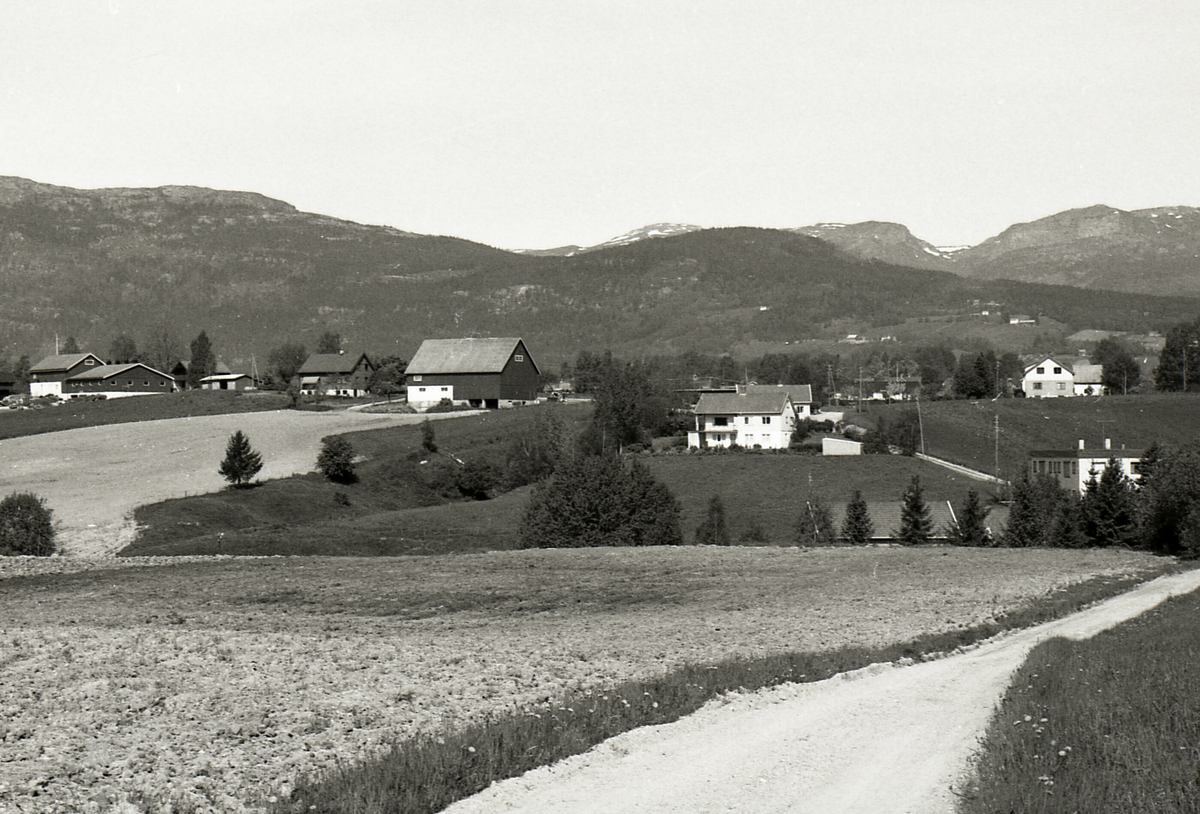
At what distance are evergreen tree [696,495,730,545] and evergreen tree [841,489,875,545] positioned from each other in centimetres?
815

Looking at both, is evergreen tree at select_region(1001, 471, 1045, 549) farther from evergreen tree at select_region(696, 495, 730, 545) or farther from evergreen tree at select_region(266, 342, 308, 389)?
evergreen tree at select_region(266, 342, 308, 389)

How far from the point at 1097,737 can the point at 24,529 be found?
51.8m

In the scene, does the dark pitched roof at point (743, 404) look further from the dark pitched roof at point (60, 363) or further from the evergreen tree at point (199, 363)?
the dark pitched roof at point (60, 363)

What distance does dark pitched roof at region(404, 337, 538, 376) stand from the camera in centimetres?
13438

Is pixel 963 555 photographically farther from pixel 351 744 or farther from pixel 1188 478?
pixel 351 744

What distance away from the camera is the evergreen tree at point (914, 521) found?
69125 mm

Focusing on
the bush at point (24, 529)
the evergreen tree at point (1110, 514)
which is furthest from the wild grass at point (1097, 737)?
the evergreen tree at point (1110, 514)

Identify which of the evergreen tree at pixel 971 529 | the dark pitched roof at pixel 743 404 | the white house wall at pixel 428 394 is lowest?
the evergreen tree at pixel 971 529

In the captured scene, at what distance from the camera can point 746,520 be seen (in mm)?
72750

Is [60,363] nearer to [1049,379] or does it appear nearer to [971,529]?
[971,529]

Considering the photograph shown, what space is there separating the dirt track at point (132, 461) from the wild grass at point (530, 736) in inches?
1662

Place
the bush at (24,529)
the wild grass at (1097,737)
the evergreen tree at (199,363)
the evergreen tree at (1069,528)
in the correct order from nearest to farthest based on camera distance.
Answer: the wild grass at (1097,737), the bush at (24,529), the evergreen tree at (1069,528), the evergreen tree at (199,363)

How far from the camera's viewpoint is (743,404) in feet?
374

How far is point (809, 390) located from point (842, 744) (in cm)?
13254
